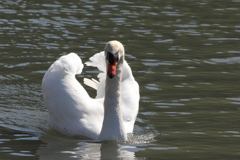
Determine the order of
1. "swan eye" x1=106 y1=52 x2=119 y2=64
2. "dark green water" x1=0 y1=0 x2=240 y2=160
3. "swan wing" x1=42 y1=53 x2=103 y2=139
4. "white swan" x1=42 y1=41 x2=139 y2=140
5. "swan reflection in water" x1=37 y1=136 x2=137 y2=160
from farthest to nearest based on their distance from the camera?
"swan wing" x1=42 y1=53 x2=103 y2=139 < "white swan" x1=42 y1=41 x2=139 y2=140 < "dark green water" x1=0 y1=0 x2=240 y2=160 < "swan eye" x1=106 y1=52 x2=119 y2=64 < "swan reflection in water" x1=37 y1=136 x2=137 y2=160

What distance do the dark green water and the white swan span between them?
215 millimetres

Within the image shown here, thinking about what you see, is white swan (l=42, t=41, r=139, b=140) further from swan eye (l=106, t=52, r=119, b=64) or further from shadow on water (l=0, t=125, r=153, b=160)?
shadow on water (l=0, t=125, r=153, b=160)

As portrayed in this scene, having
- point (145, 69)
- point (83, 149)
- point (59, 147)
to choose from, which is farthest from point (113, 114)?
point (145, 69)

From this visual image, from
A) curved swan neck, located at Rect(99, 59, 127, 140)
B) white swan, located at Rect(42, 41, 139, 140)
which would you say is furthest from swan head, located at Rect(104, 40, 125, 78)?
curved swan neck, located at Rect(99, 59, 127, 140)

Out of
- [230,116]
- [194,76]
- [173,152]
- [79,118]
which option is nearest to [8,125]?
[79,118]

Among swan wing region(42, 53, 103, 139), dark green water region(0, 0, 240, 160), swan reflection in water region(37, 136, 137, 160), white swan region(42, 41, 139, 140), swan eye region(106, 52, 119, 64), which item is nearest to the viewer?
swan reflection in water region(37, 136, 137, 160)

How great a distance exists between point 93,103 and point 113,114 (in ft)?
2.92

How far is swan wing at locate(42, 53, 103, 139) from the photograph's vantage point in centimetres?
955

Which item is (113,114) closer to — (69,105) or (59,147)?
(69,105)

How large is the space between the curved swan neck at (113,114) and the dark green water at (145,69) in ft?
0.56

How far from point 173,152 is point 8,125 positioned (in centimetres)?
321

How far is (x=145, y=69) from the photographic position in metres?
13.9

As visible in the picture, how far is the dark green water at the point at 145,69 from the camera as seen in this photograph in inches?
359

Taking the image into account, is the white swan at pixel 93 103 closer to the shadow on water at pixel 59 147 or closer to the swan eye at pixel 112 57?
the swan eye at pixel 112 57
